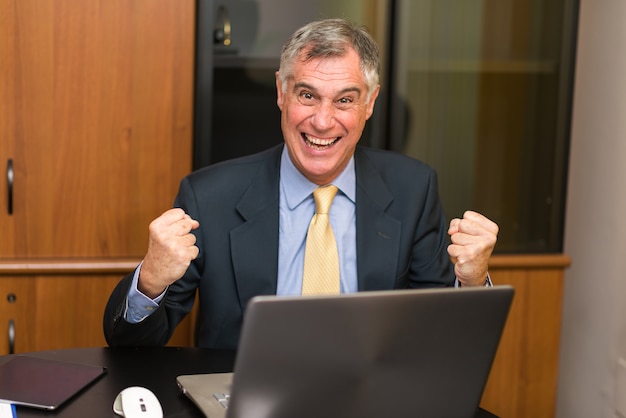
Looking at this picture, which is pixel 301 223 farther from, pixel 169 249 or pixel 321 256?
pixel 169 249

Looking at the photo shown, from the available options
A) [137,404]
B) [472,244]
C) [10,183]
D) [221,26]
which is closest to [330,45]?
[472,244]

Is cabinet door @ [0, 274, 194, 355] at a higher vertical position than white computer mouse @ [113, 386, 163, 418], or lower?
lower

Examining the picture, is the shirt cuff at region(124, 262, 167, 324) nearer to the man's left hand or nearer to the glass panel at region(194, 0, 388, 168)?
the man's left hand

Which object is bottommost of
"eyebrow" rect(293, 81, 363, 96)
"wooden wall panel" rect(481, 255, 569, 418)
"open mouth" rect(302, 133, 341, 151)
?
"wooden wall panel" rect(481, 255, 569, 418)

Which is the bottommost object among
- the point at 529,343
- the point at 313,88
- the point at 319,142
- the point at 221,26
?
the point at 529,343

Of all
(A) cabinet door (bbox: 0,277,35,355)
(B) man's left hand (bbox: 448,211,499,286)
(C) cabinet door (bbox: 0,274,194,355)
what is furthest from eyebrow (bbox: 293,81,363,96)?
(A) cabinet door (bbox: 0,277,35,355)

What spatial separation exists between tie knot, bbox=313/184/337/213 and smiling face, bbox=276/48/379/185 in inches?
1.0

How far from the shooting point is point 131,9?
2.55m

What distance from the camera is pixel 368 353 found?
1.15m

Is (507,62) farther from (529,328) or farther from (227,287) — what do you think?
(227,287)

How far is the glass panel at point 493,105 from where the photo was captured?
2844 mm

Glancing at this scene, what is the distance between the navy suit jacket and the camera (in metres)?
1.98

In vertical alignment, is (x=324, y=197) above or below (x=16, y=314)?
above

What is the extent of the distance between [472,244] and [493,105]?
1.34 metres
